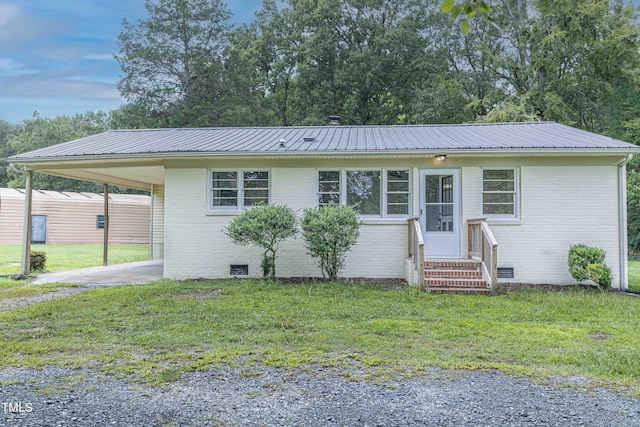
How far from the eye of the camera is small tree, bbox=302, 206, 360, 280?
317 inches

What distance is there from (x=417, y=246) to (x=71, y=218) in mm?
19232

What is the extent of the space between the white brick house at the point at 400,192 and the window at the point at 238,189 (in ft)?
0.07

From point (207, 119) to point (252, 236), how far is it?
16.6m

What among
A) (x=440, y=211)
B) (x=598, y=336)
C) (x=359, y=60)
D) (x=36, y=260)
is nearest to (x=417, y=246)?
(x=440, y=211)

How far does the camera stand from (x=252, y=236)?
825 centimetres

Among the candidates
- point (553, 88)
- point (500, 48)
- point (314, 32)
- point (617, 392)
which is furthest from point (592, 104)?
point (617, 392)

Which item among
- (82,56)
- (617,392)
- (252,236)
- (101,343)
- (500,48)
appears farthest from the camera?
(82,56)

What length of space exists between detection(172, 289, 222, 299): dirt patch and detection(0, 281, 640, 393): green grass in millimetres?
18

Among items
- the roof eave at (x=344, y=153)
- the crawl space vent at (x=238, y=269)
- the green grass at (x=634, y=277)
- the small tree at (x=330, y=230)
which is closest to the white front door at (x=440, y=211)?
the roof eave at (x=344, y=153)

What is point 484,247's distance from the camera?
8.02 meters

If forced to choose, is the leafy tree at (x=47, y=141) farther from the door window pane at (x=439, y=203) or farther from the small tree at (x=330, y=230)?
the door window pane at (x=439, y=203)

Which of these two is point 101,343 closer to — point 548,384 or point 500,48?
point 548,384

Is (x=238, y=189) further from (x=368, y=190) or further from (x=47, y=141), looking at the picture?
(x=47, y=141)

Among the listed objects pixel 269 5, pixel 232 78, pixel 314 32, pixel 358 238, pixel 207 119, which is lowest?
pixel 358 238
